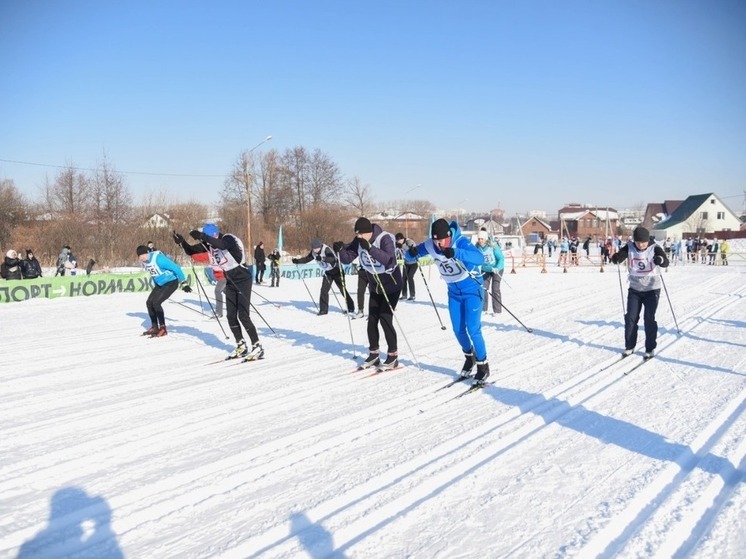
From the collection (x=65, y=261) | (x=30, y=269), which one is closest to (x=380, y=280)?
(x=30, y=269)

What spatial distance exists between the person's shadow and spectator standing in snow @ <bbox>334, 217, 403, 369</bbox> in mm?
4256

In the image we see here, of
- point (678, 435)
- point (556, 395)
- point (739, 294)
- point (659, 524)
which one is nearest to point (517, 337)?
point (556, 395)

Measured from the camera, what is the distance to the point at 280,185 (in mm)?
59031

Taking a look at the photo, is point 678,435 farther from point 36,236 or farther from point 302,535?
point 36,236

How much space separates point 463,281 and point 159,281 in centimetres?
681

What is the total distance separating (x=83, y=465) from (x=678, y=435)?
16.0 feet

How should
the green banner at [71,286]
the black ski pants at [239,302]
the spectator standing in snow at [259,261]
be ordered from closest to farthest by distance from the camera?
1. the black ski pants at [239,302]
2. the green banner at [71,286]
3. the spectator standing in snow at [259,261]

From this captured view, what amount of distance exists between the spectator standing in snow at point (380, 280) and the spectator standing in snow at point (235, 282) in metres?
1.77

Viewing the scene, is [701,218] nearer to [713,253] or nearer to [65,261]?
[713,253]

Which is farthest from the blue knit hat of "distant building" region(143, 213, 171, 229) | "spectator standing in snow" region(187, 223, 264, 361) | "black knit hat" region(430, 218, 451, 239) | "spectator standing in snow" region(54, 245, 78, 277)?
"distant building" region(143, 213, 171, 229)

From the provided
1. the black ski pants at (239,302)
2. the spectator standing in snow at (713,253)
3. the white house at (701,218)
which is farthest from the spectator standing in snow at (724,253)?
the white house at (701,218)

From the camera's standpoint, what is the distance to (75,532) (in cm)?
345

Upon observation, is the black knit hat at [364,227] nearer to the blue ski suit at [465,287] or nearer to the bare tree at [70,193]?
the blue ski suit at [465,287]

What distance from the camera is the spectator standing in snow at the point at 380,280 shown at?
747 cm
